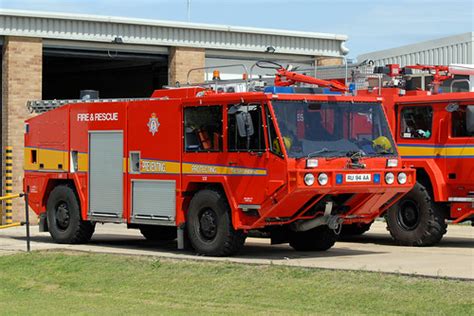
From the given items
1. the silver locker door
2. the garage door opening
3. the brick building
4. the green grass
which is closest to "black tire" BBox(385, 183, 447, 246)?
the silver locker door

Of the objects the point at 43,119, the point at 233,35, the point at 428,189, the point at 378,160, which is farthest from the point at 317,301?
the point at 233,35

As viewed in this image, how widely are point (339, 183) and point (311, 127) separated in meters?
0.96

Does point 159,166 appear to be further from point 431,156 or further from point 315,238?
point 431,156

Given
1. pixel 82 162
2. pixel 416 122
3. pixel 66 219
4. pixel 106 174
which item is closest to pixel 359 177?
pixel 416 122

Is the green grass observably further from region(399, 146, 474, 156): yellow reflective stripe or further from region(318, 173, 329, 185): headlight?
region(399, 146, 474, 156): yellow reflective stripe

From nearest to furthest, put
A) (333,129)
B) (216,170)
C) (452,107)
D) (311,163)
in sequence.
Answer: (311,163) → (333,129) → (216,170) → (452,107)

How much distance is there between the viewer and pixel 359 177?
16172 millimetres

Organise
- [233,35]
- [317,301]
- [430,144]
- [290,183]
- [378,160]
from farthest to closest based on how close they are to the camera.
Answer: [233,35] < [430,144] < [378,160] < [290,183] < [317,301]

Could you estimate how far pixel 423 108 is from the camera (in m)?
19.4

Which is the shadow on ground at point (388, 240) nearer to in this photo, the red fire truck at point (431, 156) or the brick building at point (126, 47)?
the red fire truck at point (431, 156)

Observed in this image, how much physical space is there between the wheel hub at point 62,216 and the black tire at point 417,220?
19.2ft

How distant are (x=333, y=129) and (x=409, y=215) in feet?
12.3

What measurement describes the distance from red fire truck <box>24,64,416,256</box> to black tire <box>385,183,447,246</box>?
188 cm

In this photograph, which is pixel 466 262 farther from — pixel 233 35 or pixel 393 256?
pixel 233 35
